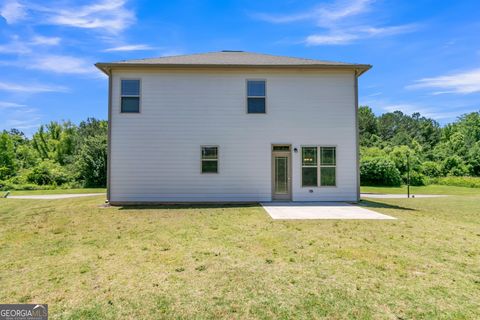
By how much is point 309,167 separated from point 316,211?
8.70ft

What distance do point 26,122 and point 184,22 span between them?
49.7 m

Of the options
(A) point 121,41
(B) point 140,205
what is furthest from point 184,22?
(B) point 140,205

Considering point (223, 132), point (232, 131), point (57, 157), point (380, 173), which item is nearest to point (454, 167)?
point (380, 173)

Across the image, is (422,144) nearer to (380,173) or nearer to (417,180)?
(417,180)

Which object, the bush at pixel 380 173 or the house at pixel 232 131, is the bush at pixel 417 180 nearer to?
the bush at pixel 380 173

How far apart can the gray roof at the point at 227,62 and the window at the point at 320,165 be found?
3337 mm

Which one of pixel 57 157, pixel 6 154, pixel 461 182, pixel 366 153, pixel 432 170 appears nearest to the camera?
pixel 461 182

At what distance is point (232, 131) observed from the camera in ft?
36.1

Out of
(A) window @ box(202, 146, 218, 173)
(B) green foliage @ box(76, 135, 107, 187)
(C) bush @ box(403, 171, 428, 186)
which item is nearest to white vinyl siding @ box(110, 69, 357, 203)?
(A) window @ box(202, 146, 218, 173)

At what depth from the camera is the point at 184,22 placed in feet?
42.3

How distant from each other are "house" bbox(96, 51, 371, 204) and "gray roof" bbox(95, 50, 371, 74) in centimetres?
4

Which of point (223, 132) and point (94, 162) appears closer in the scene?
point (223, 132)

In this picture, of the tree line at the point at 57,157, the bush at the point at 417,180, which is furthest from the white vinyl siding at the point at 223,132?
the bush at the point at 417,180

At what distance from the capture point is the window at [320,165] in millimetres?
11156
